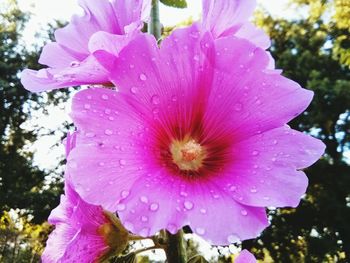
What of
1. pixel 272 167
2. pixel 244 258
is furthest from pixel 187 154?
pixel 244 258

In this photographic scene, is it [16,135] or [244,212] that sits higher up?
[16,135]

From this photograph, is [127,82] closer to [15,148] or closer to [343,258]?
[343,258]

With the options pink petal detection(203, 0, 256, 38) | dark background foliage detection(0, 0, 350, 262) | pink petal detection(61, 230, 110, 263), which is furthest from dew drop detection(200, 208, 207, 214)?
dark background foliage detection(0, 0, 350, 262)

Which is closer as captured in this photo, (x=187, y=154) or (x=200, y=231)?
(x=200, y=231)

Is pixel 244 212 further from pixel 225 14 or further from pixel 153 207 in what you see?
pixel 225 14

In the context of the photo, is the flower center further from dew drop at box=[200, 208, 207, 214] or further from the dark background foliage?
the dark background foliage

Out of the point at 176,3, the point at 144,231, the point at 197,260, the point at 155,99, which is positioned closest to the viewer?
the point at 144,231

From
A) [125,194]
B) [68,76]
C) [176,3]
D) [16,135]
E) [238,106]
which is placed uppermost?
[16,135]

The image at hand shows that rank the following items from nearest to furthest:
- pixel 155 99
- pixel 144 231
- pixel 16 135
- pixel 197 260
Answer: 1. pixel 144 231
2. pixel 155 99
3. pixel 197 260
4. pixel 16 135
